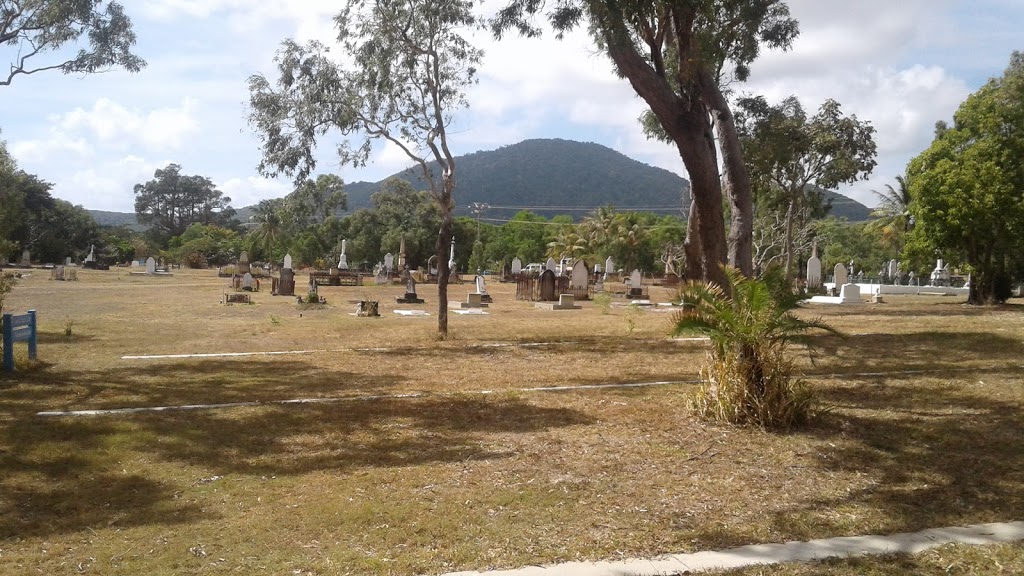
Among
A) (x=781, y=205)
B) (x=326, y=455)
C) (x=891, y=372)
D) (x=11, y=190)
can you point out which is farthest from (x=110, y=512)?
(x=11, y=190)

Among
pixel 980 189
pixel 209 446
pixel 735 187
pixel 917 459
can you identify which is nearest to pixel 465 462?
pixel 209 446

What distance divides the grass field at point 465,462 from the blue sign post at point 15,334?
46cm

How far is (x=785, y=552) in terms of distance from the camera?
4297mm

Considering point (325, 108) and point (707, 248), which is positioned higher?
point (325, 108)

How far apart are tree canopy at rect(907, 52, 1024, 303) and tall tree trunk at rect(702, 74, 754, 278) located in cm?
978

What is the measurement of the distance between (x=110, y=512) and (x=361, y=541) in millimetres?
1970

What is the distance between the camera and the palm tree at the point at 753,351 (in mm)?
7207

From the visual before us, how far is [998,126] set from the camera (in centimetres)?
2236

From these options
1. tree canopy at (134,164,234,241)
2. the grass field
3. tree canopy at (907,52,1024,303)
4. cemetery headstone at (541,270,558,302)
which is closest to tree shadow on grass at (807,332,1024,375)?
the grass field

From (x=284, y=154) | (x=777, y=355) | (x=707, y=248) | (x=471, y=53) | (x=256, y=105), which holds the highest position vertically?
(x=471, y=53)

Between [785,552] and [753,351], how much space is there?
322 cm

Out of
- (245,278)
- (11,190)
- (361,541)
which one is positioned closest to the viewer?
(361,541)

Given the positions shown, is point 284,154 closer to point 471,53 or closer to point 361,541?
point 471,53

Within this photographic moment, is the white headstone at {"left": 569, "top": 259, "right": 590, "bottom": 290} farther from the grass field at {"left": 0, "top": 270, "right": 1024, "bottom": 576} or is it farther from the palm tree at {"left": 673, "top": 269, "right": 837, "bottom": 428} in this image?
the palm tree at {"left": 673, "top": 269, "right": 837, "bottom": 428}
